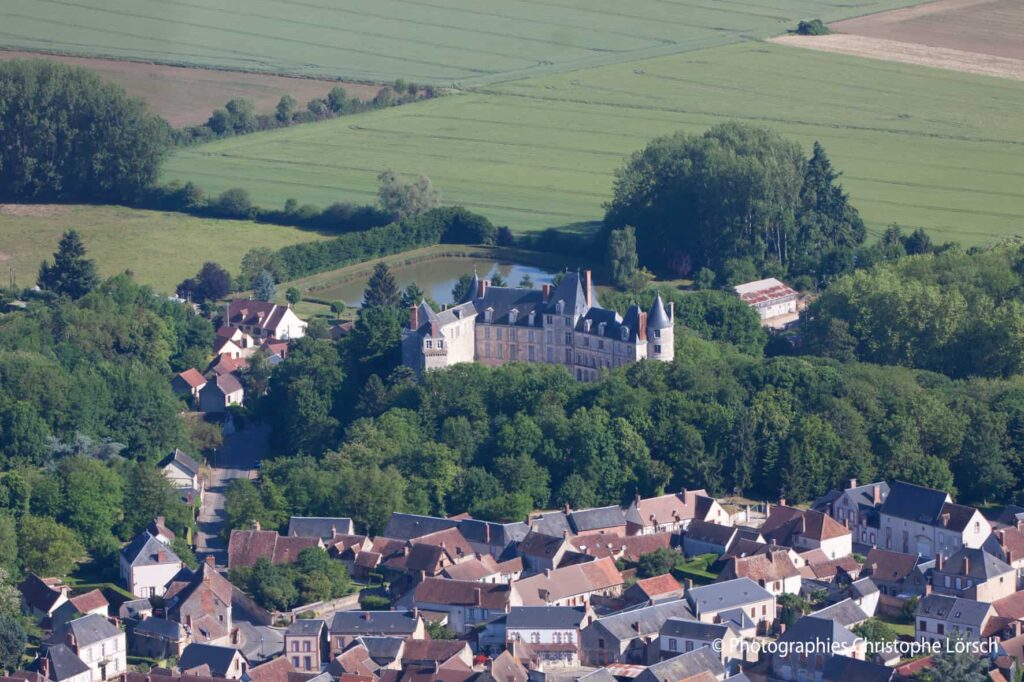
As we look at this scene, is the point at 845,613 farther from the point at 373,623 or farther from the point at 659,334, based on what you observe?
the point at 659,334

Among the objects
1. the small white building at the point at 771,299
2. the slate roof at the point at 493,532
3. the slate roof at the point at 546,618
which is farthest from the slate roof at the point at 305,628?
the small white building at the point at 771,299

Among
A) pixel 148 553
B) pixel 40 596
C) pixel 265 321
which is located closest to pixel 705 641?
pixel 148 553

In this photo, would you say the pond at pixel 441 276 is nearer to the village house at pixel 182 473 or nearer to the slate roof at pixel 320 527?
the village house at pixel 182 473

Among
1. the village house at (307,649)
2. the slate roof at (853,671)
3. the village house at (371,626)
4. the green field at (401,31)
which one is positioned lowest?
the village house at (307,649)

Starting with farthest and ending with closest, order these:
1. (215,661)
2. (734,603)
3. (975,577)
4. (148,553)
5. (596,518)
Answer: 1. (596,518)
2. (148,553)
3. (975,577)
4. (734,603)
5. (215,661)

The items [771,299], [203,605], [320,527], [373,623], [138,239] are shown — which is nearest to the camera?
[373,623]

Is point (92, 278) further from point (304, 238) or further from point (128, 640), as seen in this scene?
point (128, 640)

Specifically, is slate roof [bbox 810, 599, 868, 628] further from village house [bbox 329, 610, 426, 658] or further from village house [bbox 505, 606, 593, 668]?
village house [bbox 329, 610, 426, 658]

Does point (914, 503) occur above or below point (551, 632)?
above
